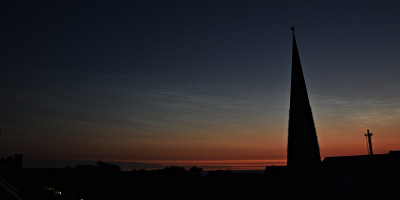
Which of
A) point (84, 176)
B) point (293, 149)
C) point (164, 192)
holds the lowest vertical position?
point (164, 192)

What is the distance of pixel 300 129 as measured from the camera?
1209 inches

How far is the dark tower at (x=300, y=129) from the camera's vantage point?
1176 inches

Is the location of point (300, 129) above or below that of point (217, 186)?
above

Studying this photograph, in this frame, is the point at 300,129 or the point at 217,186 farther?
the point at 217,186

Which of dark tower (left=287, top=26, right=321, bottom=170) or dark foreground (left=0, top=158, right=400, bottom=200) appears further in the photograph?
dark tower (left=287, top=26, right=321, bottom=170)

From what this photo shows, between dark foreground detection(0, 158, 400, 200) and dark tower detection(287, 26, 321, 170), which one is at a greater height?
dark tower detection(287, 26, 321, 170)

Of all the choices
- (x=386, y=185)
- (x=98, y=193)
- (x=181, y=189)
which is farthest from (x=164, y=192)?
(x=386, y=185)

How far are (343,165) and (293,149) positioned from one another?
28.0 feet

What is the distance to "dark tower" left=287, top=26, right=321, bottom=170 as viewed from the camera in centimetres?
2988

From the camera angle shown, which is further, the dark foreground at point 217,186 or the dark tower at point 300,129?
the dark tower at point 300,129

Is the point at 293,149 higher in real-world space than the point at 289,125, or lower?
lower

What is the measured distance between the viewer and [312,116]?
31.0 m

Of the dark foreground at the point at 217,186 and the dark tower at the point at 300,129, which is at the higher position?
the dark tower at the point at 300,129

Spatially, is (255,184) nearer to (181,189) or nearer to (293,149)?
(293,149)
